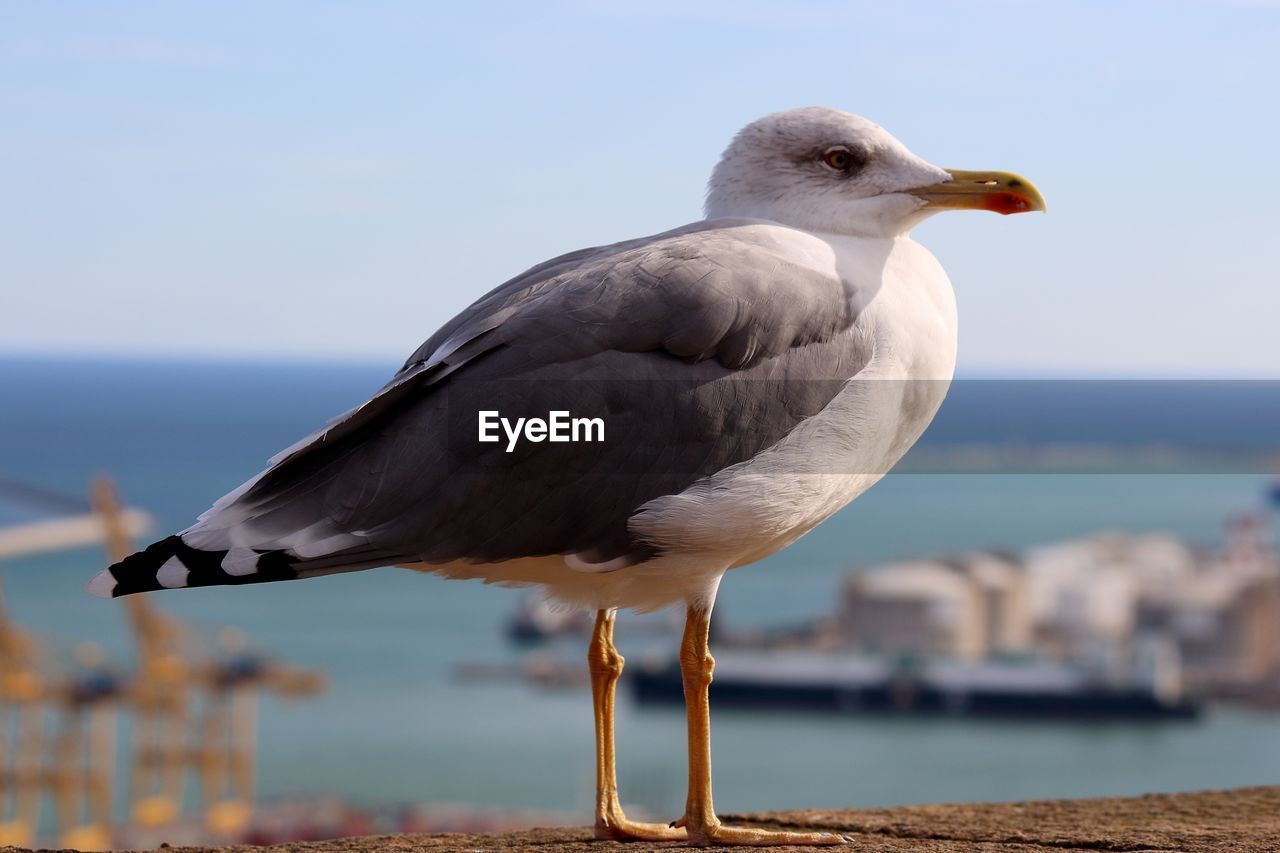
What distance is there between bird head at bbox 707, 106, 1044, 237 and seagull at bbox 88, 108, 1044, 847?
1.00 ft

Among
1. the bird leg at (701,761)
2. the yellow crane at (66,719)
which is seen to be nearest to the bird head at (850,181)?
the bird leg at (701,761)

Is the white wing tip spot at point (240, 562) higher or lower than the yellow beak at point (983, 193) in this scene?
lower

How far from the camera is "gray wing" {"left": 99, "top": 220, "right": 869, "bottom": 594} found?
380 cm

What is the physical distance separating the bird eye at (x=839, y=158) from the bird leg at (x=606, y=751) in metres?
1.32

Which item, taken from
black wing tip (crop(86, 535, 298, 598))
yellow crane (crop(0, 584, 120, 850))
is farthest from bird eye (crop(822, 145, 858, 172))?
yellow crane (crop(0, 584, 120, 850))

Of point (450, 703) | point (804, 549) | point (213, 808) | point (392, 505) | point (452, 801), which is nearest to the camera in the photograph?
point (392, 505)

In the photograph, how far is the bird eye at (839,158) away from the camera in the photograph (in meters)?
4.34

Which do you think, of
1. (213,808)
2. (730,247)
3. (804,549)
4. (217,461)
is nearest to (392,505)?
(730,247)

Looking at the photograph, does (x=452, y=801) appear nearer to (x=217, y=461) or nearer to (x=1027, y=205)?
(x=1027, y=205)

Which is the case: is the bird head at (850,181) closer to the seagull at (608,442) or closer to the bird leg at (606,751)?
the seagull at (608,442)

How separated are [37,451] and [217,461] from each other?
1123 centimetres

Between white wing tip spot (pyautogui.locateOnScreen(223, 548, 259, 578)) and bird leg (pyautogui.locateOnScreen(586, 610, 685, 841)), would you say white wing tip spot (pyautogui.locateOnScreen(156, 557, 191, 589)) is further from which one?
bird leg (pyautogui.locateOnScreen(586, 610, 685, 841))

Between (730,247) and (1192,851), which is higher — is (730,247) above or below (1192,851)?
above

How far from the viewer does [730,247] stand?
3.95 meters
